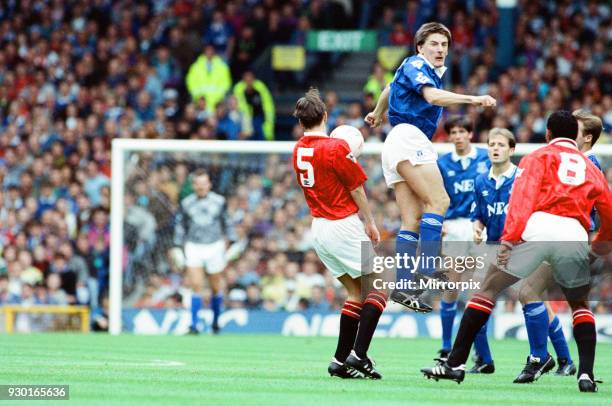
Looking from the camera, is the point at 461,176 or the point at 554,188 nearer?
the point at 554,188

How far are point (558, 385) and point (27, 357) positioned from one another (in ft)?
15.1

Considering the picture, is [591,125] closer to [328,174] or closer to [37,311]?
[328,174]

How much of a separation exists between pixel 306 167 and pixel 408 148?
76cm

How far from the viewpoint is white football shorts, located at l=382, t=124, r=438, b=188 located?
889 centimetres

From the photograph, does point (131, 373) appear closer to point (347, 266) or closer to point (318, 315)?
point (347, 266)

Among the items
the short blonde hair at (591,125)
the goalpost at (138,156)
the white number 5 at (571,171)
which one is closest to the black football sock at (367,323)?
the white number 5 at (571,171)

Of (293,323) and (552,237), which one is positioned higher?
(552,237)

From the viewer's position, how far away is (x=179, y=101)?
76.1ft

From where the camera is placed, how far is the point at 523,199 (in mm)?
7906

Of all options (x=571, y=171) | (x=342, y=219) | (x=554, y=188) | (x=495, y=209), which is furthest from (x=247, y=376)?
(x=495, y=209)

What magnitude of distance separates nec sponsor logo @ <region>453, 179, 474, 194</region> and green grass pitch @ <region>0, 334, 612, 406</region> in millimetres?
1672

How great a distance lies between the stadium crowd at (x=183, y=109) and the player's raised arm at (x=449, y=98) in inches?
321

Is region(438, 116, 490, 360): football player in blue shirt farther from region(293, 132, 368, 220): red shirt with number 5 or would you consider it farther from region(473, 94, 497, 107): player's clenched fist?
region(473, 94, 497, 107): player's clenched fist

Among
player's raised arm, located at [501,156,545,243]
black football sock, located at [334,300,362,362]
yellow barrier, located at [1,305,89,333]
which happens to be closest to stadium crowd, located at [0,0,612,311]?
yellow barrier, located at [1,305,89,333]
